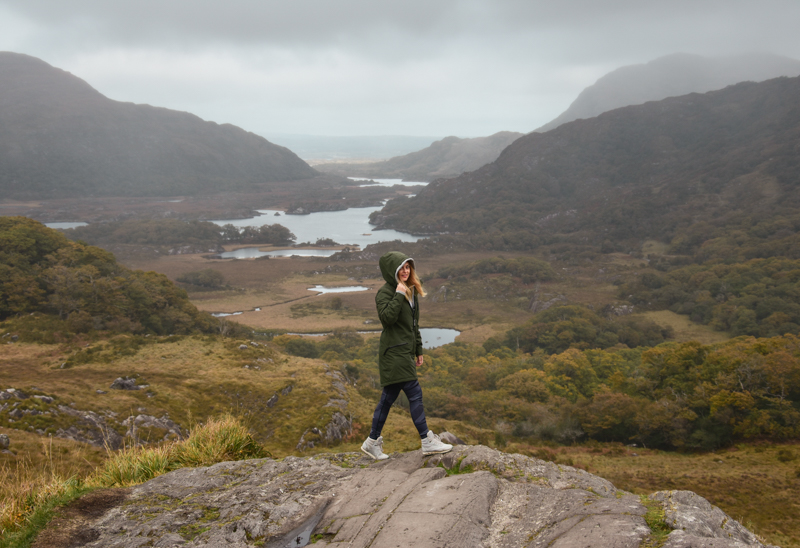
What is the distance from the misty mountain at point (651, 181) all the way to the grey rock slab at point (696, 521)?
384 ft

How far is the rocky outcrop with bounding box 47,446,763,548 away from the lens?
5.07 m

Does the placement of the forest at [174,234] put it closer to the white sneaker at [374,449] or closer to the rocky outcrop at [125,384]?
the rocky outcrop at [125,384]

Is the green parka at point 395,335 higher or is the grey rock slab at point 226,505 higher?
the green parka at point 395,335

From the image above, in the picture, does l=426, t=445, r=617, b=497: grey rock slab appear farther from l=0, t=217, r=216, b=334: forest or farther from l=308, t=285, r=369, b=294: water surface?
l=308, t=285, r=369, b=294: water surface

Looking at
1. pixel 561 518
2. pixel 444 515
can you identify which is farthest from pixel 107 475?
pixel 561 518

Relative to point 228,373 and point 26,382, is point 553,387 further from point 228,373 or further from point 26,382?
point 26,382

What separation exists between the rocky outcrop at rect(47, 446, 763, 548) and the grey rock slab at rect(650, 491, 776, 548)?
0.5 inches

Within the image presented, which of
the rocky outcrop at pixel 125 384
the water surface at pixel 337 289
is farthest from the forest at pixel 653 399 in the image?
the water surface at pixel 337 289

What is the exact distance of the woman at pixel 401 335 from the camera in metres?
7.20

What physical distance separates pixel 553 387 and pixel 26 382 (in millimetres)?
30934

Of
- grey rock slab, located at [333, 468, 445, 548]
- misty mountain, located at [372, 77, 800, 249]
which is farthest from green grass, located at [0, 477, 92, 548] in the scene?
misty mountain, located at [372, 77, 800, 249]

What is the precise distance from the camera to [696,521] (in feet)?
16.7

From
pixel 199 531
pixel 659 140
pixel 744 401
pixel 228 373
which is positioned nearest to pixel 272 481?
pixel 199 531

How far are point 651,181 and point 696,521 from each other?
610 feet
